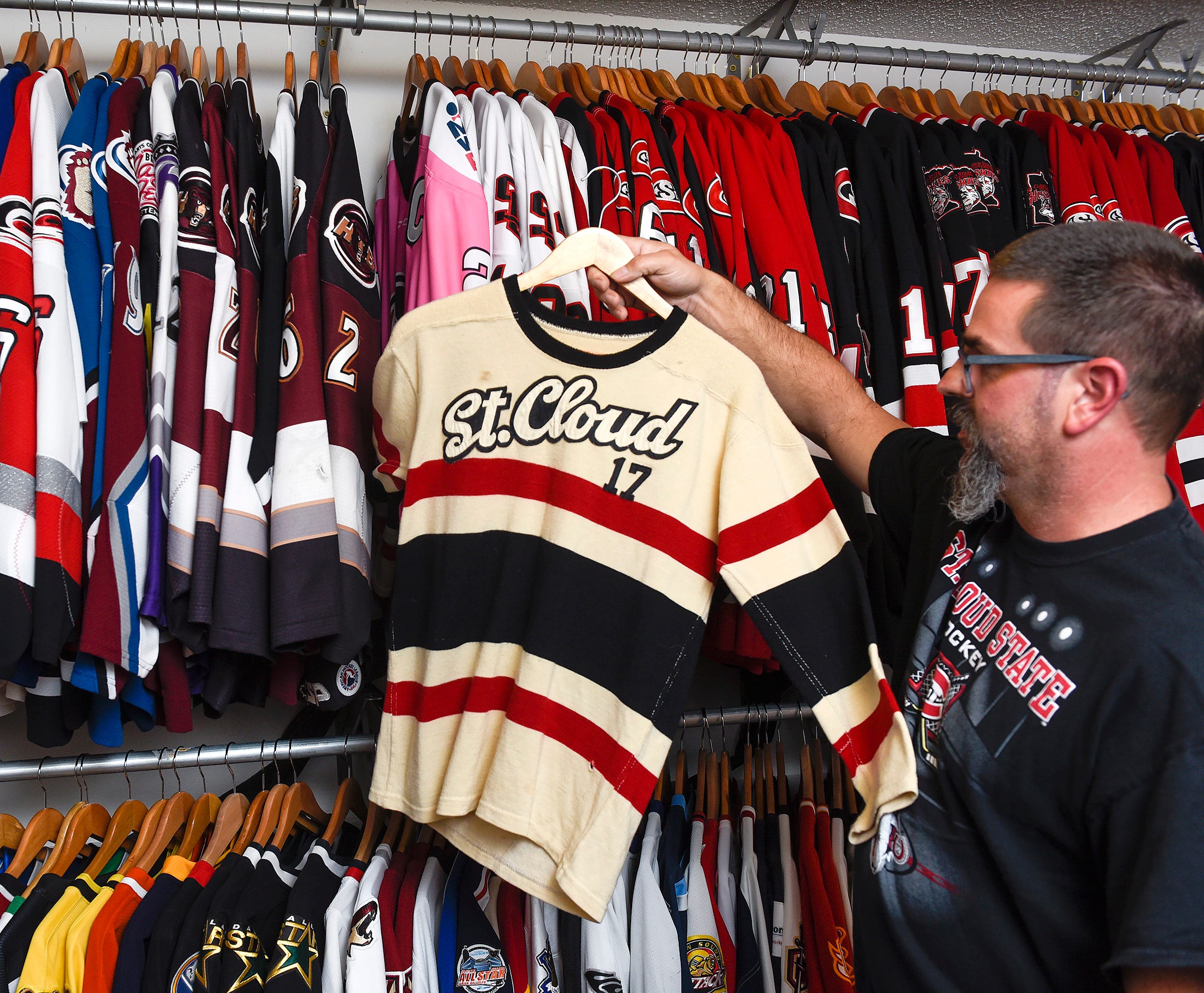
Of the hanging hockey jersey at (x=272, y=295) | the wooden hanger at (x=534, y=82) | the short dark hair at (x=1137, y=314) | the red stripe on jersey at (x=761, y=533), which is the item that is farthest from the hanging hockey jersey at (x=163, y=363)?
the short dark hair at (x=1137, y=314)

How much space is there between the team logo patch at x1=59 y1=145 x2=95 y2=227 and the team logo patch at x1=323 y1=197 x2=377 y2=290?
0.34 metres

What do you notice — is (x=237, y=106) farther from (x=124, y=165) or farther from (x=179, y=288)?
(x=179, y=288)

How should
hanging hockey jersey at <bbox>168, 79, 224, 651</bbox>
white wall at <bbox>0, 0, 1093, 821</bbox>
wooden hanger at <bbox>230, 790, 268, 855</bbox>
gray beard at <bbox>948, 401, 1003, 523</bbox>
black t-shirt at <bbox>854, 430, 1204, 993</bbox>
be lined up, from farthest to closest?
white wall at <bbox>0, 0, 1093, 821</bbox> < wooden hanger at <bbox>230, 790, 268, 855</bbox> < hanging hockey jersey at <bbox>168, 79, 224, 651</bbox> < gray beard at <bbox>948, 401, 1003, 523</bbox> < black t-shirt at <bbox>854, 430, 1204, 993</bbox>

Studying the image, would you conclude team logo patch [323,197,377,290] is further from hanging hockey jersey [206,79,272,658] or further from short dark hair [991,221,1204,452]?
short dark hair [991,221,1204,452]

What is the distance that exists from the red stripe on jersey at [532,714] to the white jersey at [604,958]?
0.94ft

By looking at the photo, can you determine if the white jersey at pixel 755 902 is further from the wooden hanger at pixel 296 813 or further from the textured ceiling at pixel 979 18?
the textured ceiling at pixel 979 18

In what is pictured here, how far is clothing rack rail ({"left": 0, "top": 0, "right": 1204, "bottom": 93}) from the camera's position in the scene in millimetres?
1438

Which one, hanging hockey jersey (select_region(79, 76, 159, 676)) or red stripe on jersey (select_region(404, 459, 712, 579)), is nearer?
red stripe on jersey (select_region(404, 459, 712, 579))

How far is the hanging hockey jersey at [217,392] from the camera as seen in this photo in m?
1.16

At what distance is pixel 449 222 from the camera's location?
1277 mm

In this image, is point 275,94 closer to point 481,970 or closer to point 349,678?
point 349,678

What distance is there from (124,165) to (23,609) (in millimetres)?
658

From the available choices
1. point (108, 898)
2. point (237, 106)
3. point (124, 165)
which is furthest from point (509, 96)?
point (108, 898)

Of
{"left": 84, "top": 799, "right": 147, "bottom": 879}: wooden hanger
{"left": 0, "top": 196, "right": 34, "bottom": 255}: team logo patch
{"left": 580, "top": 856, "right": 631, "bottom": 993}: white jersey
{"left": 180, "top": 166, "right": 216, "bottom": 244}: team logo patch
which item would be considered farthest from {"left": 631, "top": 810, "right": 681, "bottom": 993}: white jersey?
{"left": 0, "top": 196, "right": 34, "bottom": 255}: team logo patch
